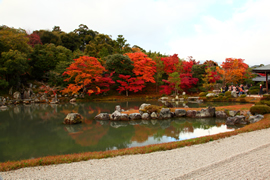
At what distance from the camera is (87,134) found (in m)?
8.11

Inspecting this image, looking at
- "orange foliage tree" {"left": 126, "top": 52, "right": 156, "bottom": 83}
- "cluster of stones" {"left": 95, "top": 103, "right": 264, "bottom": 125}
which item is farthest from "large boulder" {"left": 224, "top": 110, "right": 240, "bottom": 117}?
"orange foliage tree" {"left": 126, "top": 52, "right": 156, "bottom": 83}

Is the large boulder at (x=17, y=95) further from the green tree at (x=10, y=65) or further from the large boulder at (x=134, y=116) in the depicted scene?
the large boulder at (x=134, y=116)

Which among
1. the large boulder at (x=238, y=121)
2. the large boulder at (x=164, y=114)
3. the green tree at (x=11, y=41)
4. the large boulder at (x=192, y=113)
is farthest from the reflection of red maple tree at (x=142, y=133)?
the green tree at (x=11, y=41)

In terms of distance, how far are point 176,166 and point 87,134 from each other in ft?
17.1

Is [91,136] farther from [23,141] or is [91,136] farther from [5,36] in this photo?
[5,36]

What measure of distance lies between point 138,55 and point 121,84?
14.8 ft

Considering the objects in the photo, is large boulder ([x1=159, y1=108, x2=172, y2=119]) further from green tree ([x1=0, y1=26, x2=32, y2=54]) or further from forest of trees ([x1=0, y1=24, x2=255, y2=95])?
green tree ([x1=0, y1=26, x2=32, y2=54])

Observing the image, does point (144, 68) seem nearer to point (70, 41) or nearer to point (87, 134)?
point (87, 134)

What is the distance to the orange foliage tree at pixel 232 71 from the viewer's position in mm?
21719

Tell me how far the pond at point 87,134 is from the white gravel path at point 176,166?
6.76 feet

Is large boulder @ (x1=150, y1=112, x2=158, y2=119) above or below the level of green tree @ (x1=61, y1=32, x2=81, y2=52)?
below

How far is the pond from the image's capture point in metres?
6.34

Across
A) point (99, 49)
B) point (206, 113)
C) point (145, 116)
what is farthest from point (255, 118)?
point (99, 49)

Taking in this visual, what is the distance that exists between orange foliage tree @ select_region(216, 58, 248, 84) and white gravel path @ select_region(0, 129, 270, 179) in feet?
61.4
